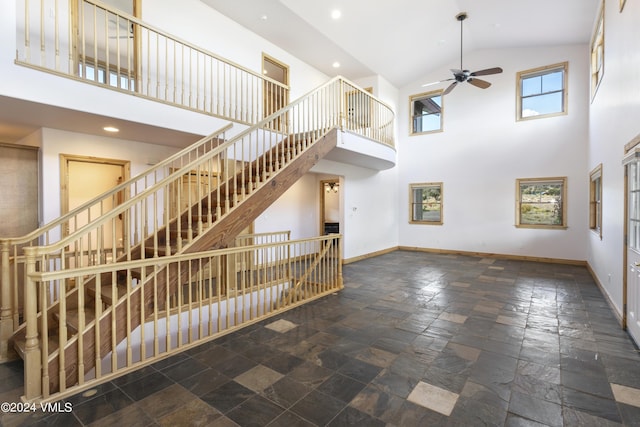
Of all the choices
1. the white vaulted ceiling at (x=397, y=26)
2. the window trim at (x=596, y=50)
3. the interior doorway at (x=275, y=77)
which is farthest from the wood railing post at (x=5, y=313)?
the window trim at (x=596, y=50)

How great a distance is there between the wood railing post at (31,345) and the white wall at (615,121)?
18.5 feet

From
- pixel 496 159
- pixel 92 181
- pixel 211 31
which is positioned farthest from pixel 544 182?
pixel 92 181

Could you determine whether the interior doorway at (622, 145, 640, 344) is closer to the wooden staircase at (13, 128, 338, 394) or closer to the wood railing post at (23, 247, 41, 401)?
the wooden staircase at (13, 128, 338, 394)

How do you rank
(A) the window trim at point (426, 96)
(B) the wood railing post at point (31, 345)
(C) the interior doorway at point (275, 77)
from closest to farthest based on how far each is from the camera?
(B) the wood railing post at point (31, 345)
(C) the interior doorway at point (275, 77)
(A) the window trim at point (426, 96)

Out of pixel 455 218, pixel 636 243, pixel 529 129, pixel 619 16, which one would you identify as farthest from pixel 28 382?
pixel 529 129

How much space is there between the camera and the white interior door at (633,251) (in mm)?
3277

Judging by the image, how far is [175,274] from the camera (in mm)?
3275

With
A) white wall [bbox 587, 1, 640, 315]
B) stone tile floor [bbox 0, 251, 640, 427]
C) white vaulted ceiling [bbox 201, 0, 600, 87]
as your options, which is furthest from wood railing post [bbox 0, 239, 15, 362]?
white wall [bbox 587, 1, 640, 315]

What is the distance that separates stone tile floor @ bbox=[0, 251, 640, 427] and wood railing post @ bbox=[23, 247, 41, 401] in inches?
7.7

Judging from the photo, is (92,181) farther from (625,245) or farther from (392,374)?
(625,245)

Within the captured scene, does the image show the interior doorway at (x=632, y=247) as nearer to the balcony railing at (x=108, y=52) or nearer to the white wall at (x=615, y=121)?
the white wall at (x=615, y=121)

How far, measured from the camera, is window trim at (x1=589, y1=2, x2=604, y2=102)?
541cm

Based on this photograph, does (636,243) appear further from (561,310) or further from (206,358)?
(206,358)

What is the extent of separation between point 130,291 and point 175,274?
1.59ft
